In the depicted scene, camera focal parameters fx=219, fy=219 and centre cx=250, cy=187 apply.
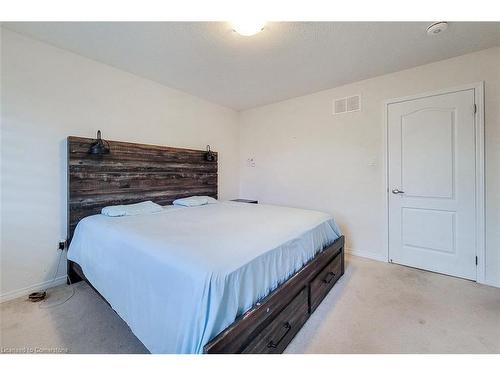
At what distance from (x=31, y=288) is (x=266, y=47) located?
333 cm

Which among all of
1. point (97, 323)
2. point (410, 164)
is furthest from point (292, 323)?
point (410, 164)

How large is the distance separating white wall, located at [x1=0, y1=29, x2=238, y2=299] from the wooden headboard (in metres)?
0.15

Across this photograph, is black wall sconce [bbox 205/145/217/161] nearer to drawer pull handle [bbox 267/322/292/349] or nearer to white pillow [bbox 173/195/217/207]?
white pillow [bbox 173/195/217/207]

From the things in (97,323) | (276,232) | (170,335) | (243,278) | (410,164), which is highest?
Result: (410,164)

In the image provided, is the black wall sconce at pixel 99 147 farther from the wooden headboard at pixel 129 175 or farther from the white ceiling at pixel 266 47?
the white ceiling at pixel 266 47

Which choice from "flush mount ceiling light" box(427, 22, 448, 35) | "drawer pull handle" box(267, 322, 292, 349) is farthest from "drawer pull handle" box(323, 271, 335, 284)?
"flush mount ceiling light" box(427, 22, 448, 35)

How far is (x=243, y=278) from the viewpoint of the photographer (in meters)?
1.20

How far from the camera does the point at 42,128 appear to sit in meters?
2.17

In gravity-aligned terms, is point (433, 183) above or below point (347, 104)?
below

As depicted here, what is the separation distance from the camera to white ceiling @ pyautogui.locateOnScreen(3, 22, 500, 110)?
1.92 m

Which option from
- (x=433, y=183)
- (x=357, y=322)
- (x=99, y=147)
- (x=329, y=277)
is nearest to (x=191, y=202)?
(x=99, y=147)

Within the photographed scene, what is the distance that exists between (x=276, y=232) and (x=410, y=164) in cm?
211

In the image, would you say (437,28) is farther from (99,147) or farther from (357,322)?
(99,147)
